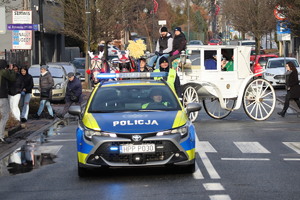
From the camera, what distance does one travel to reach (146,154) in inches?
443

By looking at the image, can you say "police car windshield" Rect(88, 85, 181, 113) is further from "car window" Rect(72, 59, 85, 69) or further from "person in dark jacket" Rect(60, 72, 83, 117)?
"car window" Rect(72, 59, 85, 69)

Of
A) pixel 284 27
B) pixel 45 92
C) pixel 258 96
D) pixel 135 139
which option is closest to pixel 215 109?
pixel 258 96

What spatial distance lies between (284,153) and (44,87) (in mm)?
12165

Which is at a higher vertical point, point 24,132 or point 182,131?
point 182,131

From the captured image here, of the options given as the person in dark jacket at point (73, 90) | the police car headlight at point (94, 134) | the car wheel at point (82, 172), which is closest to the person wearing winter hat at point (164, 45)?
the person in dark jacket at point (73, 90)

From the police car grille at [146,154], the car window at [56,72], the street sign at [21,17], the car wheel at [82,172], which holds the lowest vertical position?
the car wheel at [82,172]

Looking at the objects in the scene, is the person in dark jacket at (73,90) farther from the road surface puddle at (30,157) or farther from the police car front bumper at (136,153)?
the police car front bumper at (136,153)

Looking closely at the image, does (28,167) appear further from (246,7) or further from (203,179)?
(246,7)

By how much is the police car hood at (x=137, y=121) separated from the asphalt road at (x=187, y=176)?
73 cm

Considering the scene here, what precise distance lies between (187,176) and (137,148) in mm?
929

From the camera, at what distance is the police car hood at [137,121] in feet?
37.1

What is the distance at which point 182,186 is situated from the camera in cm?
1070

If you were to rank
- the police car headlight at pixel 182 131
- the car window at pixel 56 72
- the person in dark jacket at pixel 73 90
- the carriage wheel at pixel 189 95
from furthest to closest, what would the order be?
the car window at pixel 56 72, the person in dark jacket at pixel 73 90, the carriage wheel at pixel 189 95, the police car headlight at pixel 182 131

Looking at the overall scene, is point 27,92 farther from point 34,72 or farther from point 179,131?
point 179,131
